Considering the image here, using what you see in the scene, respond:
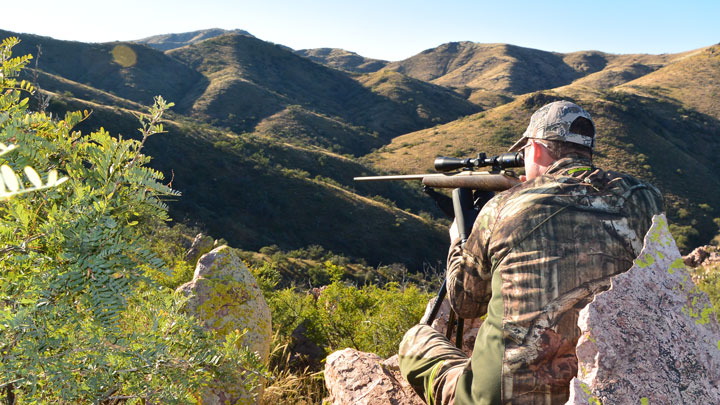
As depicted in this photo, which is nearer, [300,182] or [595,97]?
[300,182]

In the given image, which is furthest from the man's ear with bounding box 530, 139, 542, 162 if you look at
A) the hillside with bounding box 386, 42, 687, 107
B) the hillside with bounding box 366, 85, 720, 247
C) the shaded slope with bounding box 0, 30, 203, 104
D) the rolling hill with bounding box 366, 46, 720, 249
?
the hillside with bounding box 386, 42, 687, 107

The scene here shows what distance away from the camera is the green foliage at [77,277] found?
1.61 metres

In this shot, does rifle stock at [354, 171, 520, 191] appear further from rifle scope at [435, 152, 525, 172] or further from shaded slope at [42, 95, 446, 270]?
shaded slope at [42, 95, 446, 270]

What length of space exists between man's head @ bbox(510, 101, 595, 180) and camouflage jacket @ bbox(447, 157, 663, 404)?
10.1 inches

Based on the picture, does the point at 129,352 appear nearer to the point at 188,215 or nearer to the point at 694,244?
the point at 188,215

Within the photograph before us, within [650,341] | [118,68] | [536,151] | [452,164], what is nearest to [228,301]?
[452,164]

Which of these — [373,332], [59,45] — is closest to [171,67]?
[59,45]

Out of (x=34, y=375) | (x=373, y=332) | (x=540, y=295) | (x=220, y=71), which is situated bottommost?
(x=373, y=332)

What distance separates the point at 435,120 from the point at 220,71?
39.0 meters

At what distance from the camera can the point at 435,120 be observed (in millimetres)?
74375

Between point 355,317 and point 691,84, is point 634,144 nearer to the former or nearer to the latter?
point 691,84

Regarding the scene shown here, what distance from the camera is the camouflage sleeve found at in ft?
7.26

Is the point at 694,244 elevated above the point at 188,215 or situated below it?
below

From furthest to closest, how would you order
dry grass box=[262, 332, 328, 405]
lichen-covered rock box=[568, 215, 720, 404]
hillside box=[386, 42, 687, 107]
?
hillside box=[386, 42, 687, 107]
dry grass box=[262, 332, 328, 405]
lichen-covered rock box=[568, 215, 720, 404]
